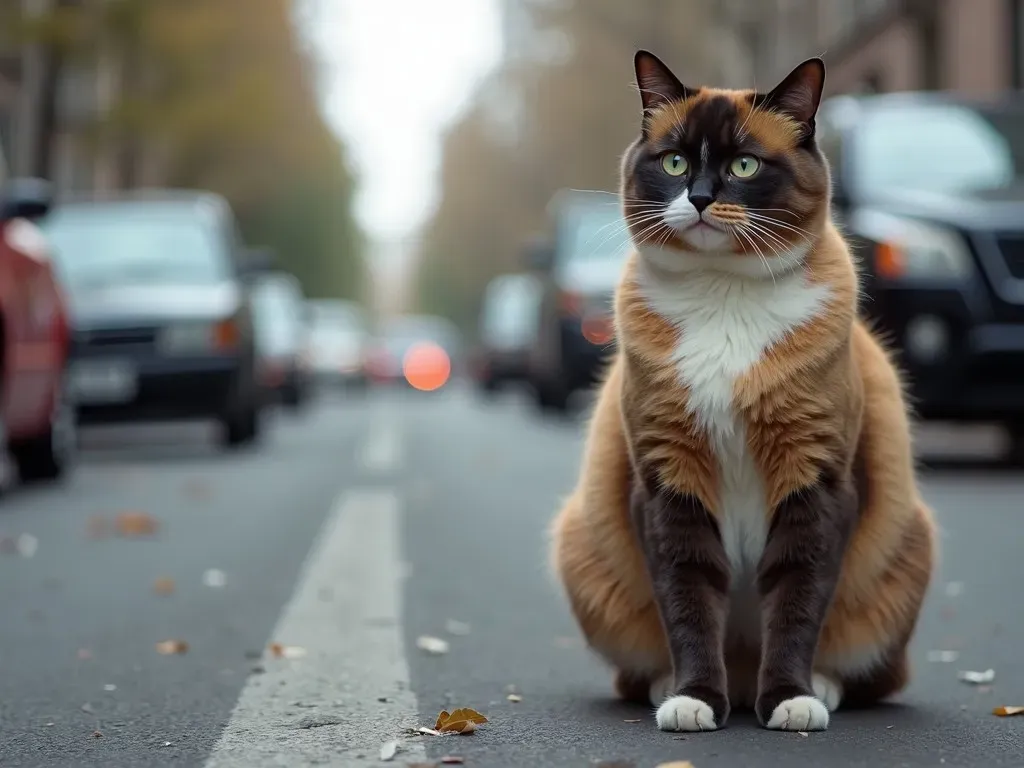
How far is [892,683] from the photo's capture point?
4.08m

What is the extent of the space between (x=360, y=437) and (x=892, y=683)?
14.1 meters

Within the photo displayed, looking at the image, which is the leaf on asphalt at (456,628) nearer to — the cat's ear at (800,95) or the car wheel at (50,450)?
the cat's ear at (800,95)

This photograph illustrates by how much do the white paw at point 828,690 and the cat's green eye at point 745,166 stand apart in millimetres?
1117

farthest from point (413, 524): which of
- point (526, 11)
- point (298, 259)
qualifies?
point (298, 259)

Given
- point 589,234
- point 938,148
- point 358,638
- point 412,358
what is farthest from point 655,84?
point 412,358

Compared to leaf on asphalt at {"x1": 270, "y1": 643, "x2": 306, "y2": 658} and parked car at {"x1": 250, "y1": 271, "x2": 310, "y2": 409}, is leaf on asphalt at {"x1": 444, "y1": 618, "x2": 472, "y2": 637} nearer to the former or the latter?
leaf on asphalt at {"x1": 270, "y1": 643, "x2": 306, "y2": 658}

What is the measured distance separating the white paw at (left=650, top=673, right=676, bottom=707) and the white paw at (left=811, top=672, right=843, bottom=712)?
321 mm

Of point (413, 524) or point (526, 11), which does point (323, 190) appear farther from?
point (413, 524)

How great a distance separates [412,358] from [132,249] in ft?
102

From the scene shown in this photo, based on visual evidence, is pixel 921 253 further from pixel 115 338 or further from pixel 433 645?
pixel 115 338

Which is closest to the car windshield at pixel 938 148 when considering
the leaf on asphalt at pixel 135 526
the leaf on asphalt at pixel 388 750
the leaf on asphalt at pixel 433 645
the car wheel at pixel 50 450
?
the leaf on asphalt at pixel 135 526

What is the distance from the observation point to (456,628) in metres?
5.57

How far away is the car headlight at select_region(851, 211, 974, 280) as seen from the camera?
9.91 metres

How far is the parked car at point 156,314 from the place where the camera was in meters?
13.4
